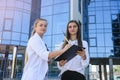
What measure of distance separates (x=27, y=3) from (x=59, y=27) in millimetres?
5137

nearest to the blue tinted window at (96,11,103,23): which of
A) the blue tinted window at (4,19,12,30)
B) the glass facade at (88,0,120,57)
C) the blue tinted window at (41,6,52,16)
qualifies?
the glass facade at (88,0,120,57)

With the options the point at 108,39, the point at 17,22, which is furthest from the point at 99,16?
the point at 17,22

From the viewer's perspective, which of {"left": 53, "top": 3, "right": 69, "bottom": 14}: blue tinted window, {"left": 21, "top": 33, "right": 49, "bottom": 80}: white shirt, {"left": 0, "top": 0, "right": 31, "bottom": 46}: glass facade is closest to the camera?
{"left": 21, "top": 33, "right": 49, "bottom": 80}: white shirt

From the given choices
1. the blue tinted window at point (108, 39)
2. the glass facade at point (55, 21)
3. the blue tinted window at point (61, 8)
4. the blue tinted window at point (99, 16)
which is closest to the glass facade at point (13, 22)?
the glass facade at point (55, 21)

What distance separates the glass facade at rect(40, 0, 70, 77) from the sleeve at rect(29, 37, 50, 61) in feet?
70.2

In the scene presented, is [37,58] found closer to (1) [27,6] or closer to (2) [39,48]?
(2) [39,48]

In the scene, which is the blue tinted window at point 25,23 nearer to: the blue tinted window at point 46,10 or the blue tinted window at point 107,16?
the blue tinted window at point 46,10

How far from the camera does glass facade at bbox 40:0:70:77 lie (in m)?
25.1

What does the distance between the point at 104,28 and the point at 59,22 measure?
1102 cm

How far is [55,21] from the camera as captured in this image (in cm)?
2605

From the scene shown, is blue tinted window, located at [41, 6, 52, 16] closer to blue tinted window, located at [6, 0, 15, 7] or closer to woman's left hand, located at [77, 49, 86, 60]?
blue tinted window, located at [6, 0, 15, 7]

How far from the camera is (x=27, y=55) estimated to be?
3248 mm

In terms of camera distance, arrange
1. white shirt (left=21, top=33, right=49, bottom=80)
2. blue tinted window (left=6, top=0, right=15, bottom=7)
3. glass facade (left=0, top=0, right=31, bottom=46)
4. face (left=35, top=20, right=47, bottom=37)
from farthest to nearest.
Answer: blue tinted window (left=6, top=0, right=15, bottom=7) → glass facade (left=0, top=0, right=31, bottom=46) → face (left=35, top=20, right=47, bottom=37) → white shirt (left=21, top=33, right=49, bottom=80)

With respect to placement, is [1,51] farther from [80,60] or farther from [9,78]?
[80,60]
